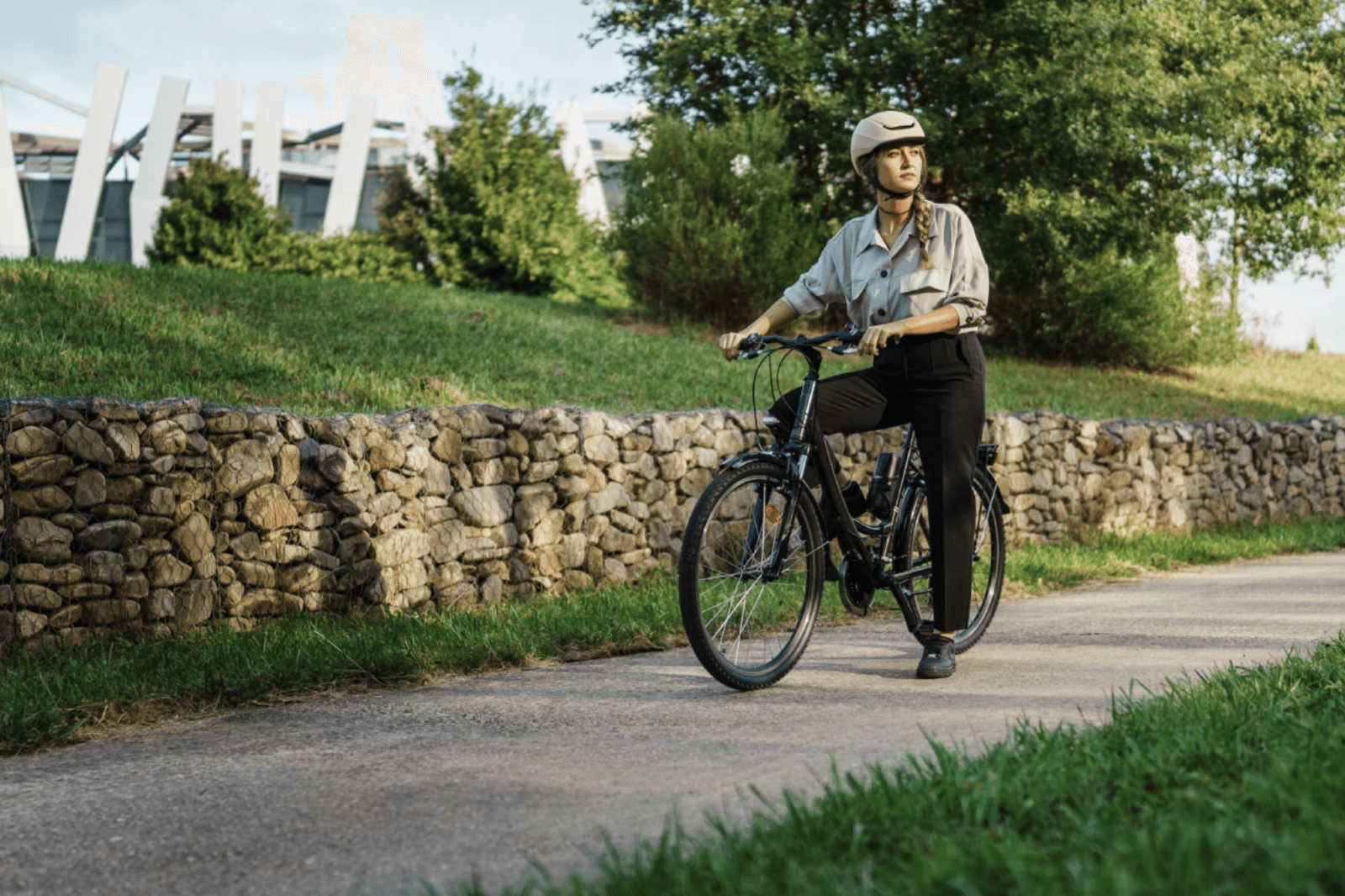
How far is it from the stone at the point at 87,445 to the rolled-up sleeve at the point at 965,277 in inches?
142

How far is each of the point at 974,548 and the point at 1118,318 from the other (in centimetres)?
1621

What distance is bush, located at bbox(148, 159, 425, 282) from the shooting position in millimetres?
17406

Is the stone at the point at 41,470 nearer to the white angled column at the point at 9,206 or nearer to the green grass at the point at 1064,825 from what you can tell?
the green grass at the point at 1064,825

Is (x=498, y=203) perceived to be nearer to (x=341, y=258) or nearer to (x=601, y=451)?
(x=341, y=258)

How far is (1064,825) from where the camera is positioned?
2270 mm

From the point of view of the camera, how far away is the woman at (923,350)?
436cm

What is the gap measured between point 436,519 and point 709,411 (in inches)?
92.1

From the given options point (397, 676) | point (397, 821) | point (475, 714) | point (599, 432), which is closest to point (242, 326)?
point (599, 432)

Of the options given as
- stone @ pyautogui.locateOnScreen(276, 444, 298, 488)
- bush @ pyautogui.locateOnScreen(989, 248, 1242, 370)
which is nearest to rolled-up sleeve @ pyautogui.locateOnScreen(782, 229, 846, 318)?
stone @ pyautogui.locateOnScreen(276, 444, 298, 488)

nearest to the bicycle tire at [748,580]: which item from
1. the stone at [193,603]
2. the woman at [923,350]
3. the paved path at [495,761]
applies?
the paved path at [495,761]

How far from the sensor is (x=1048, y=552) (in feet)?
27.9

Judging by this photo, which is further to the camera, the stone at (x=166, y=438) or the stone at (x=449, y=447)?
A: the stone at (x=449, y=447)

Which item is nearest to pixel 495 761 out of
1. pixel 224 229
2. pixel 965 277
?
pixel 965 277

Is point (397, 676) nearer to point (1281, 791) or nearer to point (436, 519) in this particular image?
point (436, 519)
